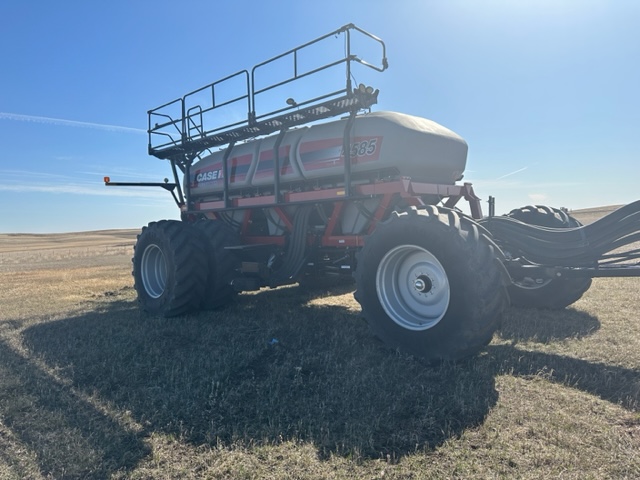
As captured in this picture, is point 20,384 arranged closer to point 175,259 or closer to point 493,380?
point 175,259

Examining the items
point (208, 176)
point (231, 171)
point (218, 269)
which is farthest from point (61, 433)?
point (208, 176)

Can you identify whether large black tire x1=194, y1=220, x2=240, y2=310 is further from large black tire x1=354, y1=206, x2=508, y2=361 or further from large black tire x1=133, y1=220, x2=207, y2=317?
large black tire x1=354, y1=206, x2=508, y2=361

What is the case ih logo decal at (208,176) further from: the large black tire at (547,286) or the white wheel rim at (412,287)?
the large black tire at (547,286)

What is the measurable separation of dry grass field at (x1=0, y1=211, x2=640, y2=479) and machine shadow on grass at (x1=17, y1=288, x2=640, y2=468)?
0.06ft

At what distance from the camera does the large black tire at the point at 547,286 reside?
6207 mm

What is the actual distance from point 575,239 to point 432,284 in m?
1.68

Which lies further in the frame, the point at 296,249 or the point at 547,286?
the point at 296,249

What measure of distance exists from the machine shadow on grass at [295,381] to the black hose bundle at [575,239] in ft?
3.41

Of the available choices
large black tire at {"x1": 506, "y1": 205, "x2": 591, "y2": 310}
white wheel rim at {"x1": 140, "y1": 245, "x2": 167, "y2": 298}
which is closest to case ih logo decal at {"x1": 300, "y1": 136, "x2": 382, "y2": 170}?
large black tire at {"x1": 506, "y1": 205, "x2": 591, "y2": 310}

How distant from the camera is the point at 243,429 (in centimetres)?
333

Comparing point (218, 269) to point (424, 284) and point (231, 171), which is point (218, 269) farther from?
point (424, 284)

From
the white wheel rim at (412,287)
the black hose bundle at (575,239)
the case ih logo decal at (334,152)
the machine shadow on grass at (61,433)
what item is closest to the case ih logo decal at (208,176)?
the case ih logo decal at (334,152)

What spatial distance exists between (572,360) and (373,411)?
2.29 meters

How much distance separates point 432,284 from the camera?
4758 mm
